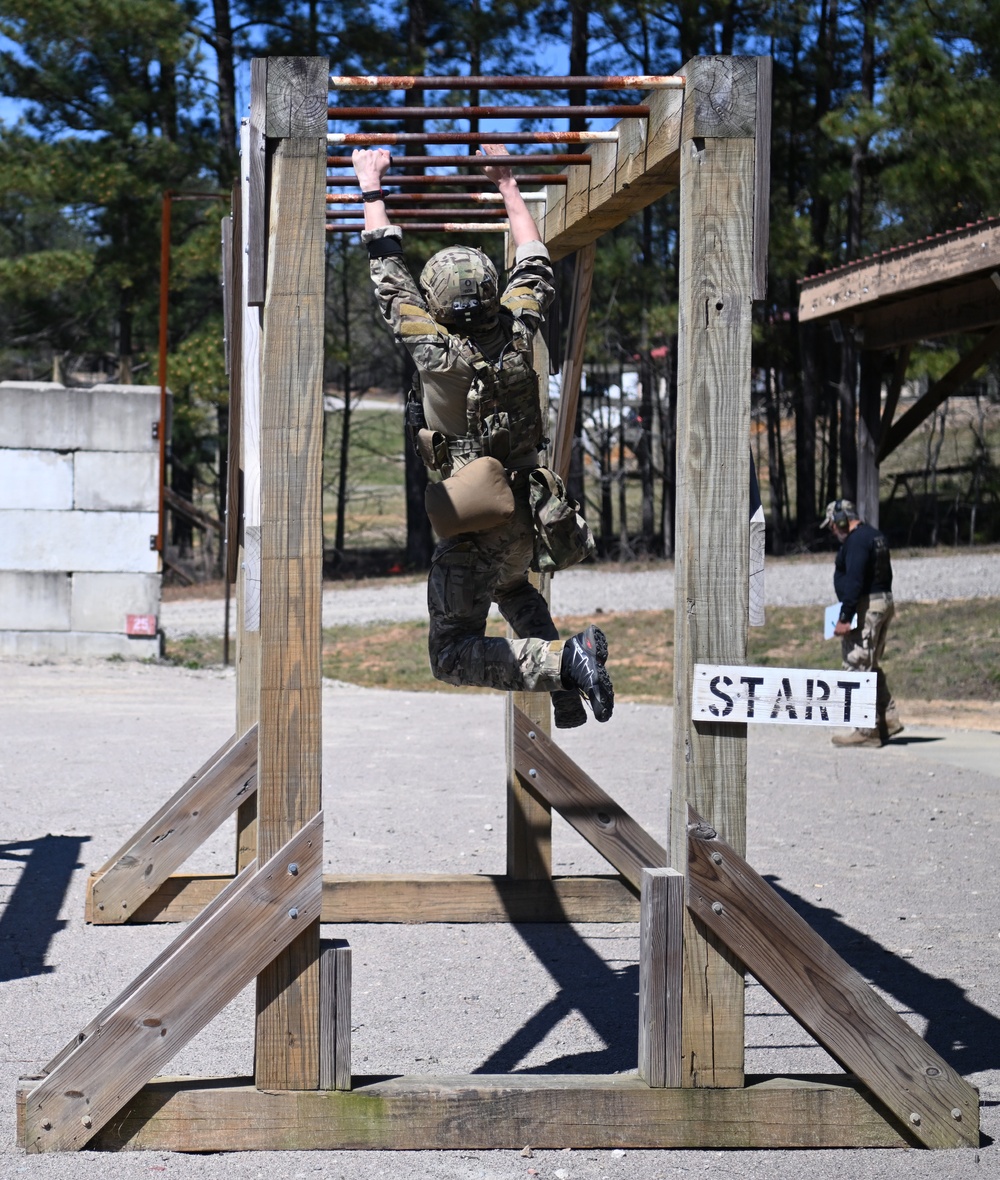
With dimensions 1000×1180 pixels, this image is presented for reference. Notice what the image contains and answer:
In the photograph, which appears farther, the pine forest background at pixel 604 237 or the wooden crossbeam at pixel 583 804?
the pine forest background at pixel 604 237

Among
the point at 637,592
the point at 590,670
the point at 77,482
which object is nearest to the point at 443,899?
the point at 590,670

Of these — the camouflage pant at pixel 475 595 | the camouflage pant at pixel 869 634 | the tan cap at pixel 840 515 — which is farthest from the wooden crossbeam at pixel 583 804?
the tan cap at pixel 840 515

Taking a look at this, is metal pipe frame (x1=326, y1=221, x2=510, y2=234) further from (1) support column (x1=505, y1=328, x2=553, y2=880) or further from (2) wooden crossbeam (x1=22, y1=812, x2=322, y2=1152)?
(2) wooden crossbeam (x1=22, y1=812, x2=322, y2=1152)

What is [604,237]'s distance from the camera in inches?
1028

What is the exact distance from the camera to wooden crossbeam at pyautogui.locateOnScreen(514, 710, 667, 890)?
5.46 m

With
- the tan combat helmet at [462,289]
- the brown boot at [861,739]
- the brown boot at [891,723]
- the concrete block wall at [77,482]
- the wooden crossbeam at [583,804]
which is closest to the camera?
the tan combat helmet at [462,289]

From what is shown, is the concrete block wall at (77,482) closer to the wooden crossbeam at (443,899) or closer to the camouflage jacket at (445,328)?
the wooden crossbeam at (443,899)

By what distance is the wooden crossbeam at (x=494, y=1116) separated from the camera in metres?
3.46

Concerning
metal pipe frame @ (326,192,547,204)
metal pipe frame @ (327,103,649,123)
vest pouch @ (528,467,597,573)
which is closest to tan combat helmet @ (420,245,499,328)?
metal pipe frame @ (327,103,649,123)

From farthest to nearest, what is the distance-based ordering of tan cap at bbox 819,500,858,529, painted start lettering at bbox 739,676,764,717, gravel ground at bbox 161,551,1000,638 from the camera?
gravel ground at bbox 161,551,1000,638 < tan cap at bbox 819,500,858,529 < painted start lettering at bbox 739,676,764,717

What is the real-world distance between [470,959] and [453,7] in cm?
2211

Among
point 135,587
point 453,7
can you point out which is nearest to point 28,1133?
point 135,587

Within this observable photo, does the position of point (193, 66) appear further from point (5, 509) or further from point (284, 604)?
point (284, 604)

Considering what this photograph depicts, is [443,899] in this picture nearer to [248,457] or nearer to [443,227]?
[248,457]
